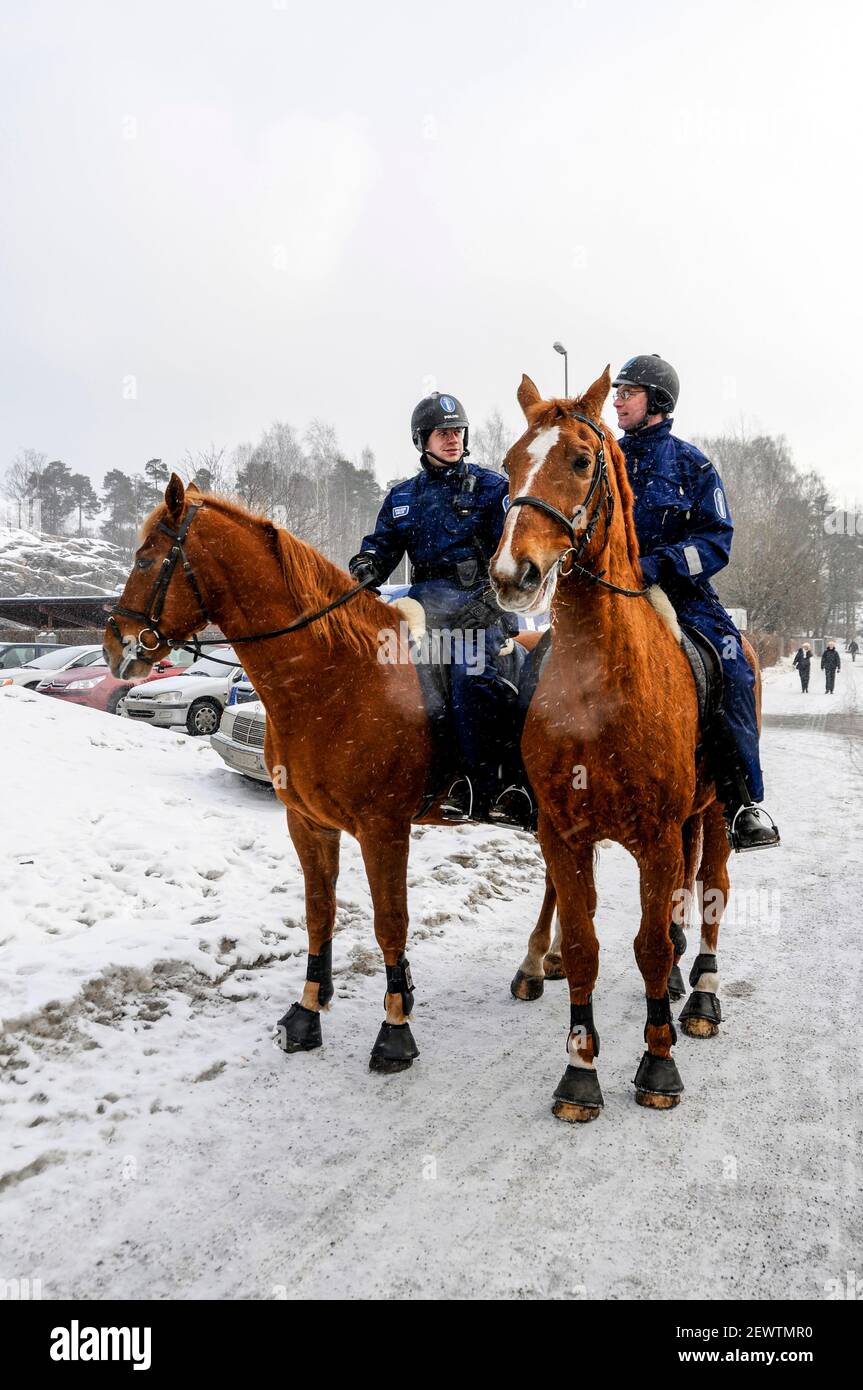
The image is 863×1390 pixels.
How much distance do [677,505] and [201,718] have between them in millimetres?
11569

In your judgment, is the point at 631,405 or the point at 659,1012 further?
the point at 631,405

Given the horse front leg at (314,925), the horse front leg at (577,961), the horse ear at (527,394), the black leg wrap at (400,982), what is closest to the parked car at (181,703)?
the horse front leg at (314,925)

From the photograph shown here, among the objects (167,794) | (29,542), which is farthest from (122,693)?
(29,542)

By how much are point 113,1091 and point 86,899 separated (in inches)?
88.4

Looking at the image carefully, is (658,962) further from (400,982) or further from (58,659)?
(58,659)

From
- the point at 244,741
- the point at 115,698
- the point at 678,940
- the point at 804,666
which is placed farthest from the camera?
the point at 804,666

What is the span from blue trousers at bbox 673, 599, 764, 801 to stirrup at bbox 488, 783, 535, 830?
1.08 metres

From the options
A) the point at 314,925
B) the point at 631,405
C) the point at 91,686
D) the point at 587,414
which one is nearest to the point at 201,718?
the point at 91,686

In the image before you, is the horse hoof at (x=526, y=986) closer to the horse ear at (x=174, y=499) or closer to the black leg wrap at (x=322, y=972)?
the black leg wrap at (x=322, y=972)

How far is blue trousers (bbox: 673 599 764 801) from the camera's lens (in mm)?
3994

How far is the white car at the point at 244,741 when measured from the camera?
9.54 meters

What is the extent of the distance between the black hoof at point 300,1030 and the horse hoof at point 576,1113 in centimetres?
128

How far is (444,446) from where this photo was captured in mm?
4281
